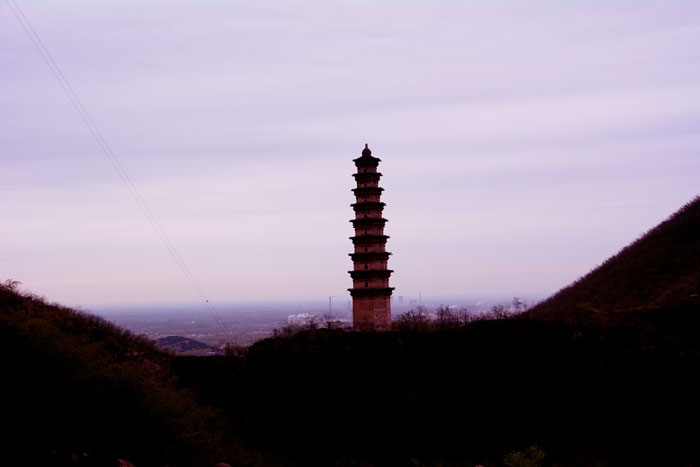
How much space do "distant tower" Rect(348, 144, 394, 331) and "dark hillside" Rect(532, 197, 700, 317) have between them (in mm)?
8697

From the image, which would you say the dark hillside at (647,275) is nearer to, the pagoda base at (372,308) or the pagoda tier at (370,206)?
the pagoda base at (372,308)

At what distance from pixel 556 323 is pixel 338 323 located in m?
8.78

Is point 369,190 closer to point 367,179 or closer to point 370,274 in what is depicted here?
point 367,179

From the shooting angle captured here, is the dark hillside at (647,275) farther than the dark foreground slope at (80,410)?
Yes

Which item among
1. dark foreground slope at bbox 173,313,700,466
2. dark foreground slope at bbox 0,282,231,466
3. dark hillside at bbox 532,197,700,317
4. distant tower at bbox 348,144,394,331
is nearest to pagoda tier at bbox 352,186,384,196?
distant tower at bbox 348,144,394,331

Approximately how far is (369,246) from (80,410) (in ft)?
67.8

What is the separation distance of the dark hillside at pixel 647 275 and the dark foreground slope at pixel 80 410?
1634cm

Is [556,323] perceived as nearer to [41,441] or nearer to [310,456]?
[310,456]

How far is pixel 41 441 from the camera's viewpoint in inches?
516

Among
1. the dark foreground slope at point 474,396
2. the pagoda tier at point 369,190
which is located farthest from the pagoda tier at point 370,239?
the dark foreground slope at point 474,396

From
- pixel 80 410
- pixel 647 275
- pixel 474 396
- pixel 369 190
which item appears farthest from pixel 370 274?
pixel 80 410

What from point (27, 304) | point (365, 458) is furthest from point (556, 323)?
point (27, 304)

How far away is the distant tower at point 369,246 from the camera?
33375mm

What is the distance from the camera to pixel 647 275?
111 ft
